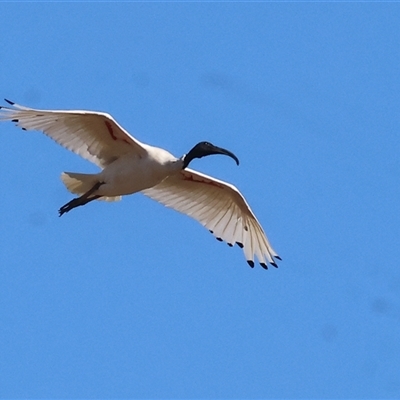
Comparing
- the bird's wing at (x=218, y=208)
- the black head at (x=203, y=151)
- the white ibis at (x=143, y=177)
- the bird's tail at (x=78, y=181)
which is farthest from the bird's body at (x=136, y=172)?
the bird's wing at (x=218, y=208)

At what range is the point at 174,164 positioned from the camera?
690 inches

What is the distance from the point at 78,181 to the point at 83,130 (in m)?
0.65

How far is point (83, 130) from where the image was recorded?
686 inches

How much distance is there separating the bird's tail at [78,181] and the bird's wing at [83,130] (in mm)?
306

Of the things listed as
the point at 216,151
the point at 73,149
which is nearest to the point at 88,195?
the point at 73,149

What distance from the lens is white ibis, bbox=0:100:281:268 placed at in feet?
56.2

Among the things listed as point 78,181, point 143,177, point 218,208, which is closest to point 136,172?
point 143,177

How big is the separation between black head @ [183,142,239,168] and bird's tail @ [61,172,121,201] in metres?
1.12

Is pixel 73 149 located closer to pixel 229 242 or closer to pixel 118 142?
pixel 118 142

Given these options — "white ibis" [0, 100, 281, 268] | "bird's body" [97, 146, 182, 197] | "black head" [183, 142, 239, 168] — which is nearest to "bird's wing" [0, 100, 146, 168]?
"white ibis" [0, 100, 281, 268]

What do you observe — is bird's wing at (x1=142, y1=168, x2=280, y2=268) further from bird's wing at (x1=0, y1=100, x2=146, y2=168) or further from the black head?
bird's wing at (x1=0, y1=100, x2=146, y2=168)

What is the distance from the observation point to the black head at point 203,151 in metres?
17.9

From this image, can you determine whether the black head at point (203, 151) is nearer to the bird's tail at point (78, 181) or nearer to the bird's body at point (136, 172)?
the bird's body at point (136, 172)

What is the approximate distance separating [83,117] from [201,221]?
2694mm
